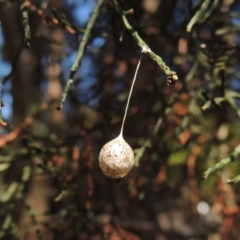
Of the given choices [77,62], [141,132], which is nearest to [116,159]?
[77,62]

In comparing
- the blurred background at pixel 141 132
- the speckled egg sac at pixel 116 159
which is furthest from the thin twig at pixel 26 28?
the speckled egg sac at pixel 116 159

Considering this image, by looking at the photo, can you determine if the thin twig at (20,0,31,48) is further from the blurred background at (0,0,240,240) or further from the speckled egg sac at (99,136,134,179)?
the speckled egg sac at (99,136,134,179)

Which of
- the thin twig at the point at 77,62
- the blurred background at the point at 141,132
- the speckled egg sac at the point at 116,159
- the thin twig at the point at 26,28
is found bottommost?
the blurred background at the point at 141,132

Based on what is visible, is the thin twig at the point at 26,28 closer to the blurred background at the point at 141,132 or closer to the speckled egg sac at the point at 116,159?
the blurred background at the point at 141,132

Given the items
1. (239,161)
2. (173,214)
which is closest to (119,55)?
(239,161)

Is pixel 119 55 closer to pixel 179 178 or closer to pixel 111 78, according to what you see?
pixel 111 78

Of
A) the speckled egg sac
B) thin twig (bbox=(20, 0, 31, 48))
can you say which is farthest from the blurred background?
the speckled egg sac
